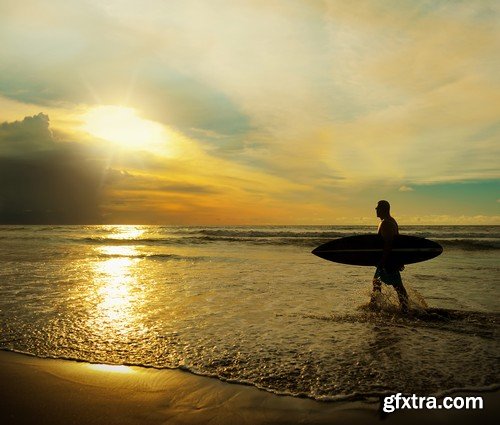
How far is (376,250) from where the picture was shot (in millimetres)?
9633

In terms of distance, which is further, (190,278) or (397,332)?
(190,278)

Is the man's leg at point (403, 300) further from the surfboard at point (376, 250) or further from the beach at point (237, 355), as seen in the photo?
the surfboard at point (376, 250)

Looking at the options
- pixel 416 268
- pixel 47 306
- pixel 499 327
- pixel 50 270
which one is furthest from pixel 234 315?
pixel 416 268

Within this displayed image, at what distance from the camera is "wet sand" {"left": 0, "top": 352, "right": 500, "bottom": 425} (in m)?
3.38

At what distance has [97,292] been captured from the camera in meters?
9.51

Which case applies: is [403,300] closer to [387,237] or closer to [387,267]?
[387,267]

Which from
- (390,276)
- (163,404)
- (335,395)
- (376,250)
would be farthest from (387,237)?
(163,404)

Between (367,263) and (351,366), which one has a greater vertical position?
(367,263)

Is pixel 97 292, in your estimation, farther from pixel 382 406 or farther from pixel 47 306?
pixel 382 406

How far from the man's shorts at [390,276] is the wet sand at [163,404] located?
12.9 ft

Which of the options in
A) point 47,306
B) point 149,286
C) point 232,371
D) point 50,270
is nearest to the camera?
point 232,371

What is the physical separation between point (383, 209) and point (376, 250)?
168 centimetres

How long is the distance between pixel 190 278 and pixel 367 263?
5602mm

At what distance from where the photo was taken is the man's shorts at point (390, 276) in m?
7.77
